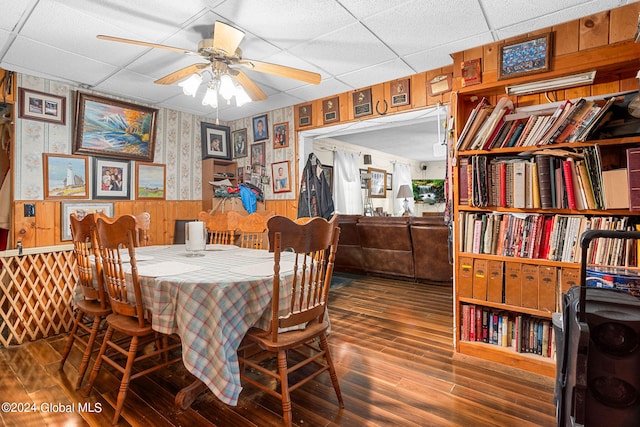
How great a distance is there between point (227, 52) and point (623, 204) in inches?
97.1

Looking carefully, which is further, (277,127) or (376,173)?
(376,173)

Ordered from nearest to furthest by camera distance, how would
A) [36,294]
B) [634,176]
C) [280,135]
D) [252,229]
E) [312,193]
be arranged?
[634,176], [36,294], [252,229], [312,193], [280,135]

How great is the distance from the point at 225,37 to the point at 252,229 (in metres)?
1.42

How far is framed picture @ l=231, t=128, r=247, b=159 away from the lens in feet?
15.7

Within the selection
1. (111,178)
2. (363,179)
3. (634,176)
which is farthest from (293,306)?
(363,179)

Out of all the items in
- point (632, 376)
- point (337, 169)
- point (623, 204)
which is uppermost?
point (337, 169)

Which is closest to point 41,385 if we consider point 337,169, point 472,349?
point 472,349

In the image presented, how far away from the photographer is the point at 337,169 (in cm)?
640

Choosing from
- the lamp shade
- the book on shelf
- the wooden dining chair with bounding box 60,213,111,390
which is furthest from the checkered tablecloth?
the lamp shade

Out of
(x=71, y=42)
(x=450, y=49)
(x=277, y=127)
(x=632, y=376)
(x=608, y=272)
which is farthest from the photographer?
(x=277, y=127)

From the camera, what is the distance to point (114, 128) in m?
3.75

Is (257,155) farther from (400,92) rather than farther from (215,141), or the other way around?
(400,92)

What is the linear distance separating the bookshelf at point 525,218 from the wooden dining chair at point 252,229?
152 centimetres

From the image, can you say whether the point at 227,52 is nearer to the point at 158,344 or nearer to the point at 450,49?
the point at 450,49
